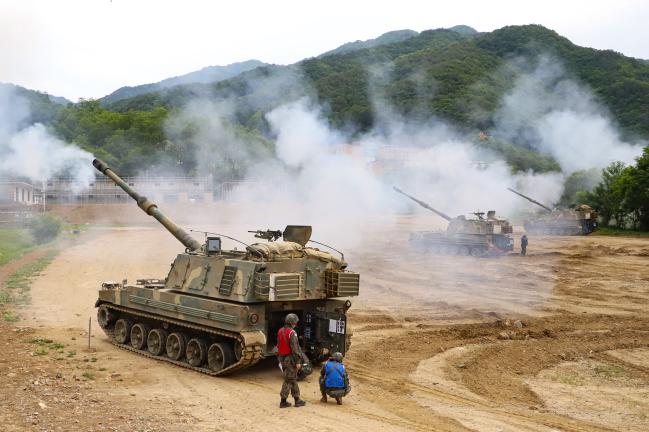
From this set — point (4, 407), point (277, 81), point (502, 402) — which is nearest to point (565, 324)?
point (502, 402)

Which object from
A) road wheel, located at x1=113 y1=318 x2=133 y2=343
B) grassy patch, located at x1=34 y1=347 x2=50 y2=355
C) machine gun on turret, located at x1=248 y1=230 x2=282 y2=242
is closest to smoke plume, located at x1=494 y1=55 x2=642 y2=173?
machine gun on turret, located at x1=248 y1=230 x2=282 y2=242

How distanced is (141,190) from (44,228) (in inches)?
776

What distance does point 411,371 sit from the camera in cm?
1401

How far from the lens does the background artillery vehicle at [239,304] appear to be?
1302cm

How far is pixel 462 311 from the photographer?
21344mm

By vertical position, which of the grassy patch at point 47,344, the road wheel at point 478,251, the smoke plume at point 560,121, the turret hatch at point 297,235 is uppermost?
the smoke plume at point 560,121

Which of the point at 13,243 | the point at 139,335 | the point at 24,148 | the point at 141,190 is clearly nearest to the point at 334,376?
the point at 139,335

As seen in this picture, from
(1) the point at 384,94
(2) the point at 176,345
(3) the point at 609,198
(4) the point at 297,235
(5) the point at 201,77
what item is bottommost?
(2) the point at 176,345

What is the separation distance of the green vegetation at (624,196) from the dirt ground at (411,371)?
793 inches

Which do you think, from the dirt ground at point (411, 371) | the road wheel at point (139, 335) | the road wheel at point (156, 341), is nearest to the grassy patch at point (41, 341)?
the dirt ground at point (411, 371)

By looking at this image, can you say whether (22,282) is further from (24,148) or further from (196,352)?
(24,148)

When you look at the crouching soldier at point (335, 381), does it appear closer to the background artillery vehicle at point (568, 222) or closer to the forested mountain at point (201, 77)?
the background artillery vehicle at point (568, 222)

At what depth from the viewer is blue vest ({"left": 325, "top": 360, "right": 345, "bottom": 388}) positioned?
11.5 m

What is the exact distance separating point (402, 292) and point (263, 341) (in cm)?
1287
